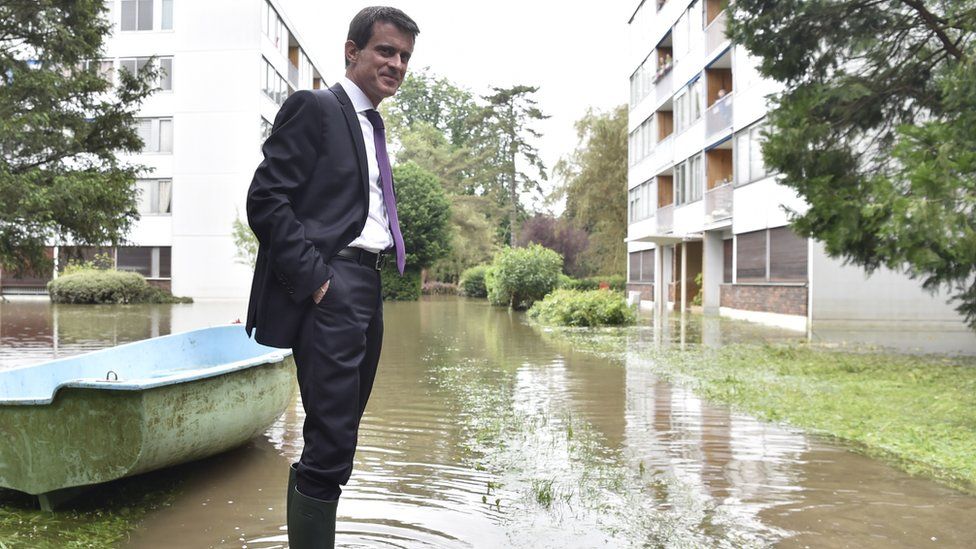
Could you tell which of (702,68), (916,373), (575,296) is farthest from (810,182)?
(702,68)

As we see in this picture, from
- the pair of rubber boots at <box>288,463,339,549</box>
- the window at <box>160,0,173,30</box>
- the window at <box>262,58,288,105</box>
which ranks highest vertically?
the window at <box>160,0,173,30</box>

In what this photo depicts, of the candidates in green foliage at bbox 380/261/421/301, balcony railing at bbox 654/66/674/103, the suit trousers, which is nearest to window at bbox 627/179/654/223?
balcony railing at bbox 654/66/674/103

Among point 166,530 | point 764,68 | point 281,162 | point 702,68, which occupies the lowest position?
point 166,530

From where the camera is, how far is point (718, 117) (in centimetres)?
2853

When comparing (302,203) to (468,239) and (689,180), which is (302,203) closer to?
(689,180)

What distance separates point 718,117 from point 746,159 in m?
3.14

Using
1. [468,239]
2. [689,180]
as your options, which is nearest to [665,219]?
[689,180]

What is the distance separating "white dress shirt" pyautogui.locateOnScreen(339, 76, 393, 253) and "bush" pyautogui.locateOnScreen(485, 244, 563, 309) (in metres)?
27.5

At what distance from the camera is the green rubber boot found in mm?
3010

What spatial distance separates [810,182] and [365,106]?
10.7 meters

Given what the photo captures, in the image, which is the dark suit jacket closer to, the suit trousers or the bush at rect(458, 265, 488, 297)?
the suit trousers

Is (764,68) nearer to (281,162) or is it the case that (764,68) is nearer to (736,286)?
(281,162)

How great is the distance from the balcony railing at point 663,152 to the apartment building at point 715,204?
54mm

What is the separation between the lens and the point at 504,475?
566cm
